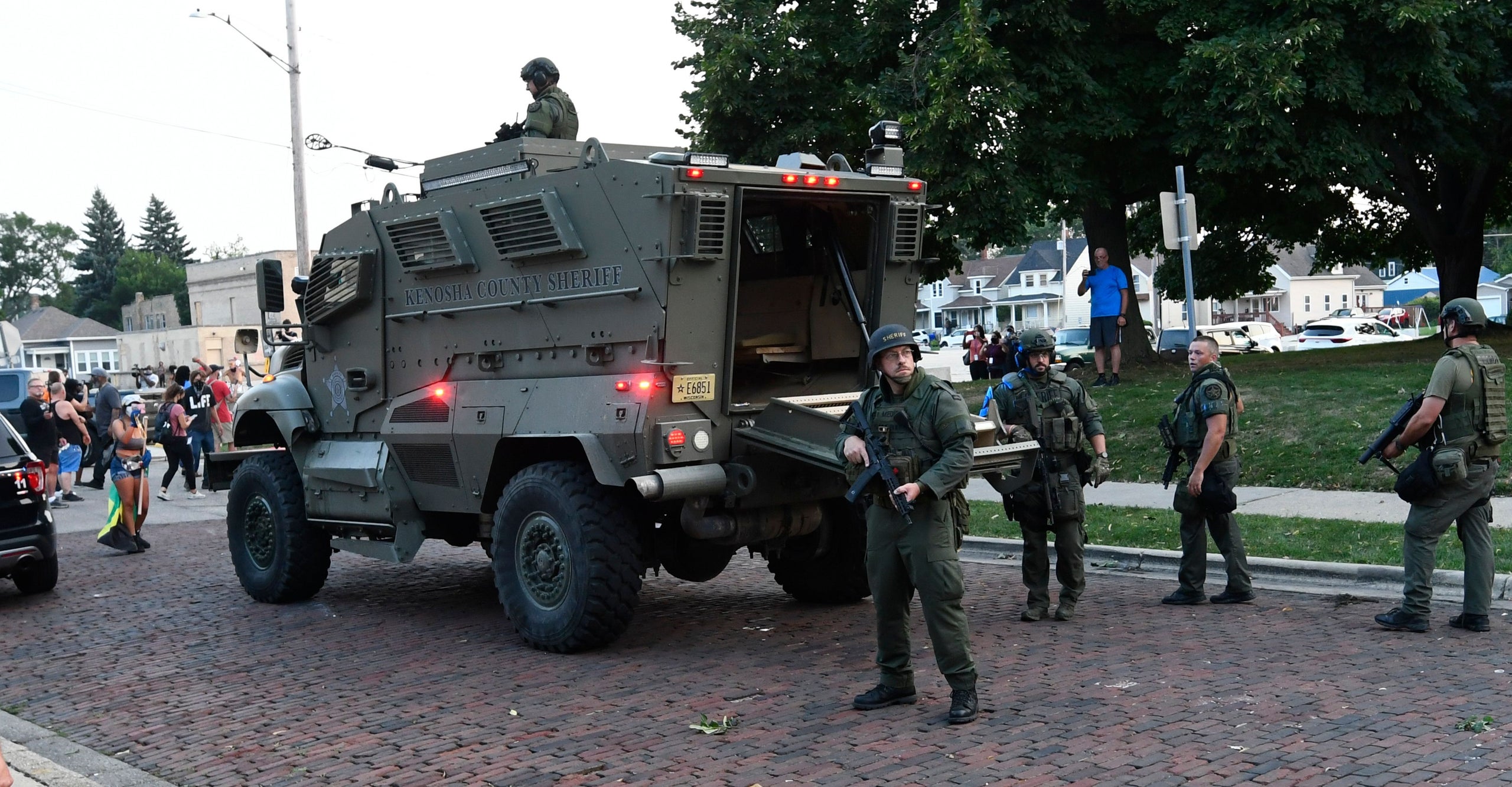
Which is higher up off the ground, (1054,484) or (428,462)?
(428,462)

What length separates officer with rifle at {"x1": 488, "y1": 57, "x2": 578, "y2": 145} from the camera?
9.08 m

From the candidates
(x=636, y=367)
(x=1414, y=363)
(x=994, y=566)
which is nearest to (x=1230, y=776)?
(x=636, y=367)

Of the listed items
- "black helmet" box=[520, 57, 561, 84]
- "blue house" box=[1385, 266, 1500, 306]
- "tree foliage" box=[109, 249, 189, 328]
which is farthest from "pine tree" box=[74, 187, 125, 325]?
"black helmet" box=[520, 57, 561, 84]

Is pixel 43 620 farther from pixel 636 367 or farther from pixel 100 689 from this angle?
pixel 636 367

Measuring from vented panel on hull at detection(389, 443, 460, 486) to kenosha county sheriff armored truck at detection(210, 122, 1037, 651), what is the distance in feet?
0.06

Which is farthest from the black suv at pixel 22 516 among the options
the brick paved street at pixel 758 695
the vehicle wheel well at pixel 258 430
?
the vehicle wheel well at pixel 258 430

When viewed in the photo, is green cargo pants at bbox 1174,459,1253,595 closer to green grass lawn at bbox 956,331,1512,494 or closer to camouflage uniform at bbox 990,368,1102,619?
camouflage uniform at bbox 990,368,1102,619

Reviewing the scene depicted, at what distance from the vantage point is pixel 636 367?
7.76 meters

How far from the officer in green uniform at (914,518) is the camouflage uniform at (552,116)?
3.49 m

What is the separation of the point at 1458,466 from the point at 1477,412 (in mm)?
346

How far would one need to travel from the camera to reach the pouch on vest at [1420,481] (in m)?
7.62

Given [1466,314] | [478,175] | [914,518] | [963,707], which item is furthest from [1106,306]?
[963,707]

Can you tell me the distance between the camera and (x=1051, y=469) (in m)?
8.48

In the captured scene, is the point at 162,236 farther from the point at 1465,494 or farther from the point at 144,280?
the point at 1465,494
